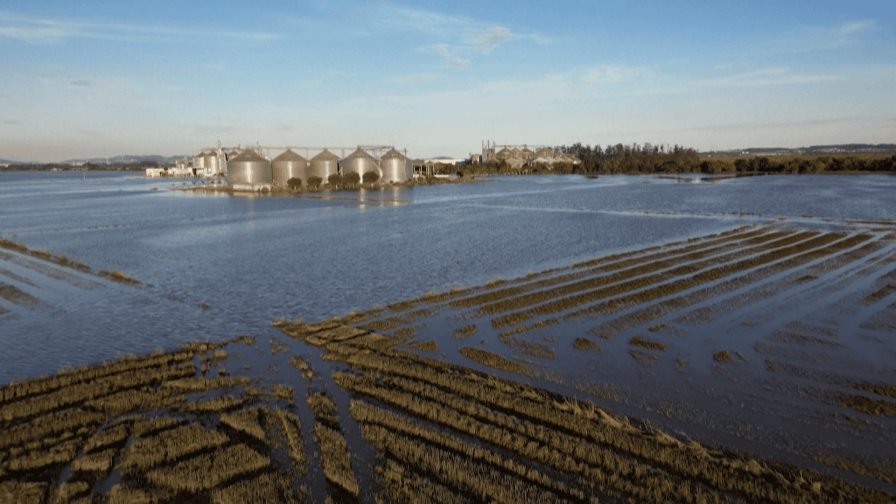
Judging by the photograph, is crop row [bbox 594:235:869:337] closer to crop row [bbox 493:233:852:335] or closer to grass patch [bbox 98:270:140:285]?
crop row [bbox 493:233:852:335]

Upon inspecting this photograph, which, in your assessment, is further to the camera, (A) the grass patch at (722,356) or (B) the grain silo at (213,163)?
(B) the grain silo at (213,163)

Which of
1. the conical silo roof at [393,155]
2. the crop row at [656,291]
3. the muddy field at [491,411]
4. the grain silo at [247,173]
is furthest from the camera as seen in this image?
the conical silo roof at [393,155]

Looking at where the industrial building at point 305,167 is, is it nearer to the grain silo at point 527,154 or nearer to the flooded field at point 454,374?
the flooded field at point 454,374

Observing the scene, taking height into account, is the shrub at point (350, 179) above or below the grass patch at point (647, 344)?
above

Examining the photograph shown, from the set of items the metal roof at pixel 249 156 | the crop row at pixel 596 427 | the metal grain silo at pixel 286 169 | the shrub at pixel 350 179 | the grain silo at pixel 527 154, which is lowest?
the crop row at pixel 596 427

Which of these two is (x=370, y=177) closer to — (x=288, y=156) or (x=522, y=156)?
(x=288, y=156)

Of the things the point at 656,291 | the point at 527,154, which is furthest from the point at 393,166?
the point at 527,154

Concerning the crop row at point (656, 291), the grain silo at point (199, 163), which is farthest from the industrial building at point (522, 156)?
the crop row at point (656, 291)

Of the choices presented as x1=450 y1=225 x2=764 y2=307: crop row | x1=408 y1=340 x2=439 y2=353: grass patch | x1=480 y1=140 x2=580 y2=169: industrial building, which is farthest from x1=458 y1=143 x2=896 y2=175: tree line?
x1=408 y1=340 x2=439 y2=353: grass patch
